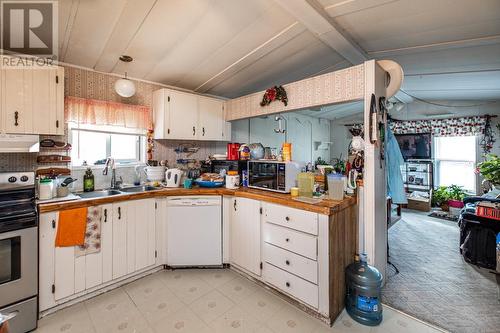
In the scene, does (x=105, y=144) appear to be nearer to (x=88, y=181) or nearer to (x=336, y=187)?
(x=88, y=181)

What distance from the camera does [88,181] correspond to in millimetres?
2475

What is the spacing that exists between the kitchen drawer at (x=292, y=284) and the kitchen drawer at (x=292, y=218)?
437mm

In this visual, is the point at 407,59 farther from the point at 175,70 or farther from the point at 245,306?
the point at 245,306

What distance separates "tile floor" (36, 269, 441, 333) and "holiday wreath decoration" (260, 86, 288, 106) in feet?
6.67

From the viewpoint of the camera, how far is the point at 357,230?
6.75 feet

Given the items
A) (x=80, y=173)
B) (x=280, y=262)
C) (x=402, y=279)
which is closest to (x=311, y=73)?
(x=280, y=262)

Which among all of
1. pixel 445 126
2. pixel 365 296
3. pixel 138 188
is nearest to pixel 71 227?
pixel 138 188

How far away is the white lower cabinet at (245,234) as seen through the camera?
7.38 ft

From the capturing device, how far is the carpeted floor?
180 centimetres

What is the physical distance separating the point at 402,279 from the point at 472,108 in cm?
471

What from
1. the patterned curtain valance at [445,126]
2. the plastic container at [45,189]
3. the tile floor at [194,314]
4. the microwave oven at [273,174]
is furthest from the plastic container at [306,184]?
the patterned curtain valance at [445,126]

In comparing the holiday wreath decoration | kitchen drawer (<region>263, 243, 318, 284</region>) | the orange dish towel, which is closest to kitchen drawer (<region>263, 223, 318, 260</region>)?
kitchen drawer (<region>263, 243, 318, 284</region>)

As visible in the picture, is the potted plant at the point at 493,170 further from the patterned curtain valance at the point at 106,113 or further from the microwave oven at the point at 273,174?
the patterned curtain valance at the point at 106,113

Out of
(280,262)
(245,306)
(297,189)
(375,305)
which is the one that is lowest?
(245,306)
